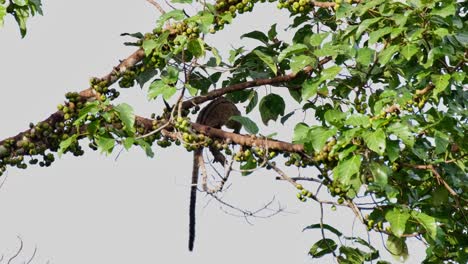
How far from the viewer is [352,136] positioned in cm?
507

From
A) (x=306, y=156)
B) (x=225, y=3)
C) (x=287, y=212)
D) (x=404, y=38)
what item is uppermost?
(x=225, y=3)

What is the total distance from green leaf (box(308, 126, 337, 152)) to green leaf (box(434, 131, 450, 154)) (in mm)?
663

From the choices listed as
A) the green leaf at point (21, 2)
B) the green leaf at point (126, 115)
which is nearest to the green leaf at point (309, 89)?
the green leaf at point (126, 115)

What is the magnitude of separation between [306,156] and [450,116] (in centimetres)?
96

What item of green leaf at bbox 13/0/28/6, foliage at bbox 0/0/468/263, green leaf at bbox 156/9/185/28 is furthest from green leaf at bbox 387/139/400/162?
green leaf at bbox 13/0/28/6

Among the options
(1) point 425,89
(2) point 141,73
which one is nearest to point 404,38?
(1) point 425,89

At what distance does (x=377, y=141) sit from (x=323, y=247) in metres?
1.22

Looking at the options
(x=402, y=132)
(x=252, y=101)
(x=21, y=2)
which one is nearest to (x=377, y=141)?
(x=402, y=132)

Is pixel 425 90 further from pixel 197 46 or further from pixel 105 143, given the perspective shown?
pixel 105 143

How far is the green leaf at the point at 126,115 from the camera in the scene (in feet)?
17.4

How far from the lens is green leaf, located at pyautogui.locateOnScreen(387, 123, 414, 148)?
5.02 metres

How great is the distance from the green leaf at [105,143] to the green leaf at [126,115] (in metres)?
0.12

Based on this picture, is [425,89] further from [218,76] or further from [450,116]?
[218,76]

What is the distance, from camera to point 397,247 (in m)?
5.94
